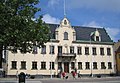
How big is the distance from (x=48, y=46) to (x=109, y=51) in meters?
16.5

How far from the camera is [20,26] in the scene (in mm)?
27500

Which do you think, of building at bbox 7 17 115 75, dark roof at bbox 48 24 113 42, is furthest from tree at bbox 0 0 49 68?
dark roof at bbox 48 24 113 42

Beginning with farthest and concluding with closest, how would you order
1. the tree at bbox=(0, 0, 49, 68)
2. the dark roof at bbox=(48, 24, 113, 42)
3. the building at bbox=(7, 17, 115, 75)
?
→ the dark roof at bbox=(48, 24, 113, 42) → the building at bbox=(7, 17, 115, 75) → the tree at bbox=(0, 0, 49, 68)

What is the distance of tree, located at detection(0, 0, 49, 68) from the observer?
26.7 m

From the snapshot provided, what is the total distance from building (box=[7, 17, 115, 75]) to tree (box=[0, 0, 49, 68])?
27096mm

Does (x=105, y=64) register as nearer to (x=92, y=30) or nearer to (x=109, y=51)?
(x=109, y=51)

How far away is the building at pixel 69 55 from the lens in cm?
5694

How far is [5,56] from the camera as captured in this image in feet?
187

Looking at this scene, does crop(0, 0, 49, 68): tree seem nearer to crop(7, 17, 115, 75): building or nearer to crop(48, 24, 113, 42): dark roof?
crop(7, 17, 115, 75): building

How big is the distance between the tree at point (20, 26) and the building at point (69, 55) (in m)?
27.1

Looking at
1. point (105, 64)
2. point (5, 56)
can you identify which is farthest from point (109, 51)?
point (5, 56)

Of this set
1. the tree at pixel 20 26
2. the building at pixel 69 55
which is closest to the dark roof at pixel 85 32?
the building at pixel 69 55

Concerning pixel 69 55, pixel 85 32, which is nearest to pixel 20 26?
pixel 69 55

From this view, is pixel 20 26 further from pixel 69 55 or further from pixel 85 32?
pixel 85 32
